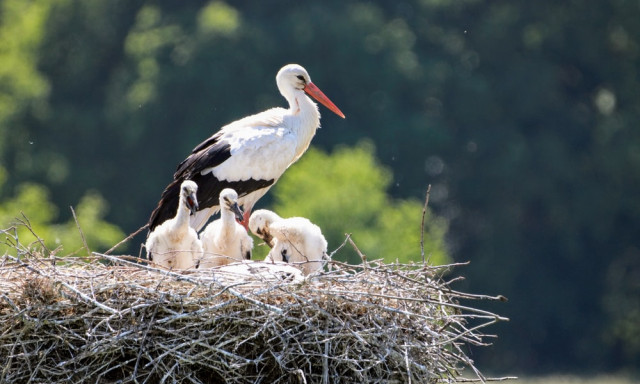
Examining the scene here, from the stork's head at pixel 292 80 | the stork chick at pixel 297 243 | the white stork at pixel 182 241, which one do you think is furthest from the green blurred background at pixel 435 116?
the white stork at pixel 182 241

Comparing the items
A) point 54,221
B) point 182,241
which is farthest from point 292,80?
point 54,221

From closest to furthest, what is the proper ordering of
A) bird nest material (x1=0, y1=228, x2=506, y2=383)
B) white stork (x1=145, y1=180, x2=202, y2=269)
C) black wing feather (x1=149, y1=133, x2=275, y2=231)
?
bird nest material (x1=0, y1=228, x2=506, y2=383) < white stork (x1=145, y1=180, x2=202, y2=269) < black wing feather (x1=149, y1=133, x2=275, y2=231)

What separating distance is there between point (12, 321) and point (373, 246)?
17.3 metres

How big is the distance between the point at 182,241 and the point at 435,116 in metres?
23.5

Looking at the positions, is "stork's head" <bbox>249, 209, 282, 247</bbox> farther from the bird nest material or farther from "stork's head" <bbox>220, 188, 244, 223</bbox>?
the bird nest material

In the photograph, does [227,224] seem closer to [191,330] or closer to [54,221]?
[191,330]

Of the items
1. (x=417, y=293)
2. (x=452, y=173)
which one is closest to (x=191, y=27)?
(x=452, y=173)

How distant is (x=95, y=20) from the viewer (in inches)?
1293

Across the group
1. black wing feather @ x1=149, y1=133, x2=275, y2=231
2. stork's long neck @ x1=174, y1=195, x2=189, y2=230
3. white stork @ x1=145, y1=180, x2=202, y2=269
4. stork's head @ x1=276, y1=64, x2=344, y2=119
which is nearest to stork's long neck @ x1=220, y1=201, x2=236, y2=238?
white stork @ x1=145, y1=180, x2=202, y2=269

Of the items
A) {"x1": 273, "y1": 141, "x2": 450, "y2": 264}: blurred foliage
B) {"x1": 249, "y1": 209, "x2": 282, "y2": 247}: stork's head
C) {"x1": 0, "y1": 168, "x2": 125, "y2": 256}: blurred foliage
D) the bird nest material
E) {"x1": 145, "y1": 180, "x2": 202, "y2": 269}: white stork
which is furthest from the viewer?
{"x1": 273, "y1": 141, "x2": 450, "y2": 264}: blurred foliage

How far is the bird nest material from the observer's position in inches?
276

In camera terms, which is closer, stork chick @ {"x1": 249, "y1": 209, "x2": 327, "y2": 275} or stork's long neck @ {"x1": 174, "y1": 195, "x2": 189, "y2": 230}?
stork's long neck @ {"x1": 174, "y1": 195, "x2": 189, "y2": 230}

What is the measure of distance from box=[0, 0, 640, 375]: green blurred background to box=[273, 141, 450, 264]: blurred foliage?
851 mm

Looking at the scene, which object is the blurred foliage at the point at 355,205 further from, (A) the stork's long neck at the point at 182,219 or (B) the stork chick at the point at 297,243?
(A) the stork's long neck at the point at 182,219
